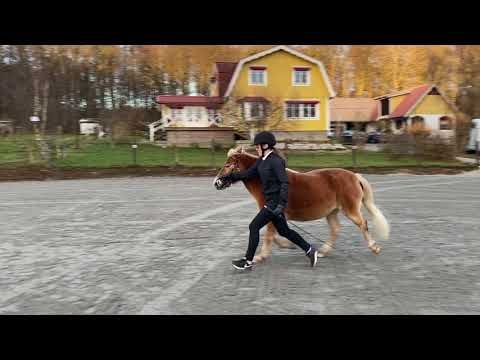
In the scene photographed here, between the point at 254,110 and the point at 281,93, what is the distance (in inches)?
196

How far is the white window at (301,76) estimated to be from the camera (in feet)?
122

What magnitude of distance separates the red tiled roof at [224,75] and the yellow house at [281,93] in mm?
124

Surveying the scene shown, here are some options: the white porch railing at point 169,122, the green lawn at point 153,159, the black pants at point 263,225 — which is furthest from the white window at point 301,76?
the black pants at point 263,225

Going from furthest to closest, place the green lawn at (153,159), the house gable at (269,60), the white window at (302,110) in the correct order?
the white window at (302,110) → the house gable at (269,60) → the green lawn at (153,159)

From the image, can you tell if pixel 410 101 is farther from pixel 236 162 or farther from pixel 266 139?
pixel 266 139

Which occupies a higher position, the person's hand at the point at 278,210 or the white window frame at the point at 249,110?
the white window frame at the point at 249,110

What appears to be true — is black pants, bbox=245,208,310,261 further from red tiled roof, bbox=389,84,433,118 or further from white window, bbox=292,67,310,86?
red tiled roof, bbox=389,84,433,118

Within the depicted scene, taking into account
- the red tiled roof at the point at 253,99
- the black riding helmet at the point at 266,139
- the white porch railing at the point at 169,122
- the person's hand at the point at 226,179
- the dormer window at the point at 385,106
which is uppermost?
the dormer window at the point at 385,106

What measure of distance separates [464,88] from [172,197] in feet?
125

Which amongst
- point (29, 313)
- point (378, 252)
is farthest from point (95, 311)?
point (378, 252)

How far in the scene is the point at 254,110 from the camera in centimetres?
3281

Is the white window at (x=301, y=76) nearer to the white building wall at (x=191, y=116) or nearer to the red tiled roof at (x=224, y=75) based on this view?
the red tiled roof at (x=224, y=75)

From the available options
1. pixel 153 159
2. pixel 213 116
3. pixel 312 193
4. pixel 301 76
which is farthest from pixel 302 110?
pixel 312 193

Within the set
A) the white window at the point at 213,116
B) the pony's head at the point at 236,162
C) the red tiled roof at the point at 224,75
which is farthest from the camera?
the red tiled roof at the point at 224,75
